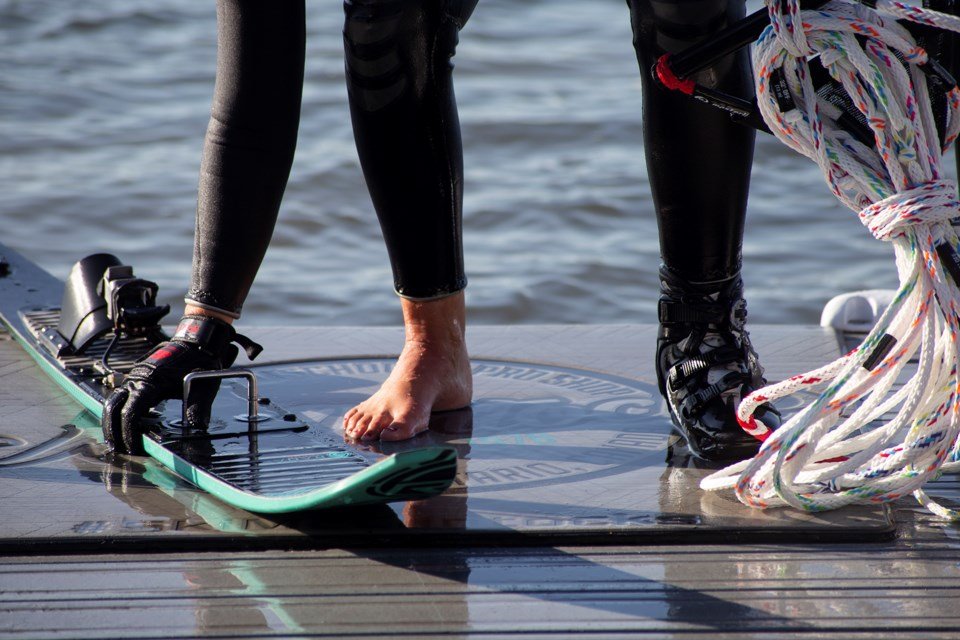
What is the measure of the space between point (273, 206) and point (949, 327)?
1011 millimetres

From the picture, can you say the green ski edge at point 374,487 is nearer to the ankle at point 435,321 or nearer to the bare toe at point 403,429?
the bare toe at point 403,429

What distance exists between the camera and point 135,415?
1.75m

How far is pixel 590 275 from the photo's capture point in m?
4.90

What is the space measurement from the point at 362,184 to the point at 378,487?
4709 mm

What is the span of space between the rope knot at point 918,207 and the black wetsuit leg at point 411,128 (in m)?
0.78

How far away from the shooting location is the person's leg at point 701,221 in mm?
1743

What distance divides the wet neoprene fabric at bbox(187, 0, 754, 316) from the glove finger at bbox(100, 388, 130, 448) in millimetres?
198

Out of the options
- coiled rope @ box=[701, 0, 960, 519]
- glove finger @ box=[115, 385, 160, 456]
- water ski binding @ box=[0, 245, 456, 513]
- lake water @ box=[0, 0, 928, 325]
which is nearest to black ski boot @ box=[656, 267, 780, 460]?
coiled rope @ box=[701, 0, 960, 519]

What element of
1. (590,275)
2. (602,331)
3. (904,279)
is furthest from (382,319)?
(904,279)

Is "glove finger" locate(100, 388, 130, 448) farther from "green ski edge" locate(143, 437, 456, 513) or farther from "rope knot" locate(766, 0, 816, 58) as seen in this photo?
"rope knot" locate(766, 0, 816, 58)

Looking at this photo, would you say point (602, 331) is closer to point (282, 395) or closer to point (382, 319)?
point (282, 395)

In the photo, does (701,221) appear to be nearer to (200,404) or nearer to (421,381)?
(421,381)

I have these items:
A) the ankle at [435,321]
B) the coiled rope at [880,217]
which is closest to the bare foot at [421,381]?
the ankle at [435,321]

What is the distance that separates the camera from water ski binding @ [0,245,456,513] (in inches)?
55.0
